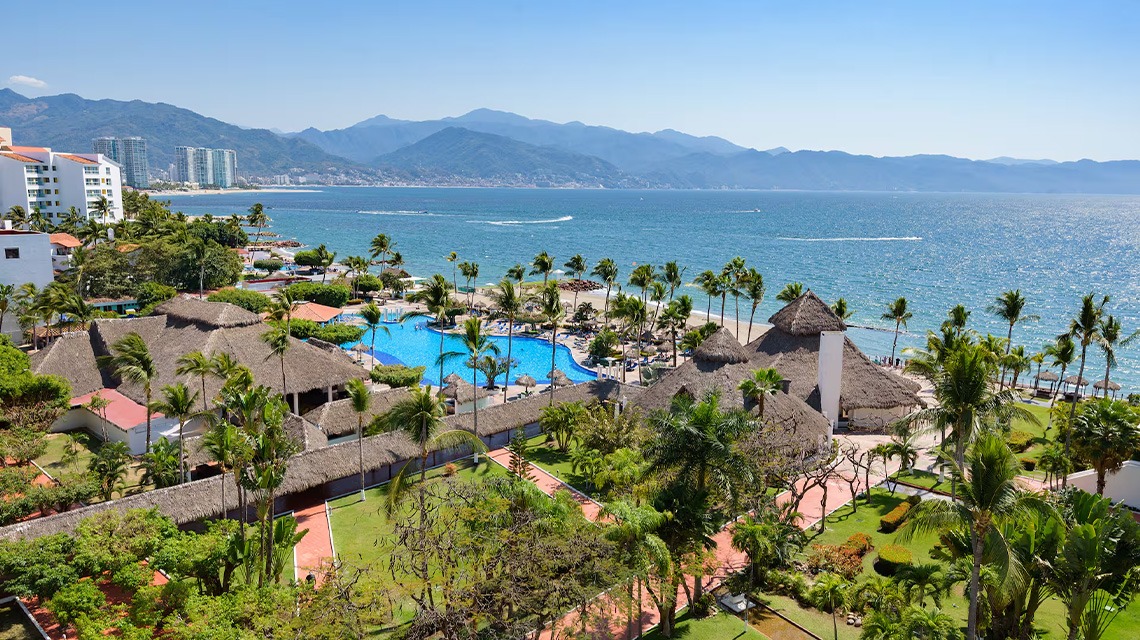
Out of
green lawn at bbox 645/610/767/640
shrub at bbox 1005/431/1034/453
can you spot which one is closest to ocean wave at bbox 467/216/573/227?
shrub at bbox 1005/431/1034/453

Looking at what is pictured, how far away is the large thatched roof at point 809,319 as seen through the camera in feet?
118

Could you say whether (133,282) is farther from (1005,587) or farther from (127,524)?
(1005,587)

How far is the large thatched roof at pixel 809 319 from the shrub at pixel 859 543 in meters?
15.5

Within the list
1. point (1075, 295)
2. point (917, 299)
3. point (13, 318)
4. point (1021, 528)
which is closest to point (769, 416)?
point (1021, 528)

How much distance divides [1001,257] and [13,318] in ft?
416

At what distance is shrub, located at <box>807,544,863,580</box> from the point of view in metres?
20.0

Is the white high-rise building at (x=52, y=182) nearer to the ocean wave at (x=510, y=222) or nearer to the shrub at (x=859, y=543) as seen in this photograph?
the ocean wave at (x=510, y=222)

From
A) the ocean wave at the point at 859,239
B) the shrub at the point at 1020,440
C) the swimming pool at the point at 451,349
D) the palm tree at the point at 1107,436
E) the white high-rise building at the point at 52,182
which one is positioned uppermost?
the white high-rise building at the point at 52,182

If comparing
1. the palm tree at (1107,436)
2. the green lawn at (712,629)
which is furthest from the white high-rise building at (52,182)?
the palm tree at (1107,436)

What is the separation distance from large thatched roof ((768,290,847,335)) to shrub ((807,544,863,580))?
53.9 feet

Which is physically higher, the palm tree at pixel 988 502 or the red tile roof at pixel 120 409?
the palm tree at pixel 988 502

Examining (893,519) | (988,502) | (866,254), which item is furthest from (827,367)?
(866,254)

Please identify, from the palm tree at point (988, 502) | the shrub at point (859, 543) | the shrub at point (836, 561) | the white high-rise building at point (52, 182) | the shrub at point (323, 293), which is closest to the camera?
the palm tree at point (988, 502)

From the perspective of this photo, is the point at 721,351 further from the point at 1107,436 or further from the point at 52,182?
the point at 52,182
